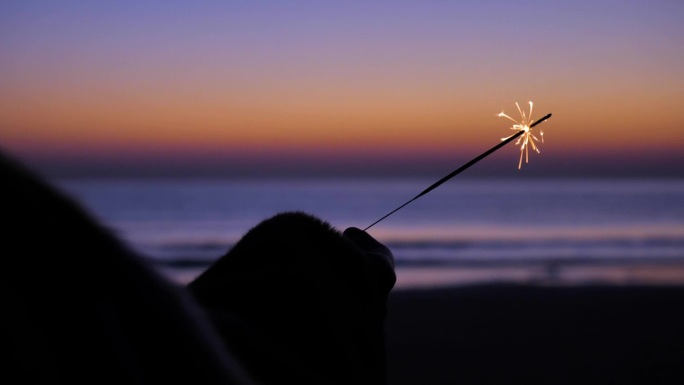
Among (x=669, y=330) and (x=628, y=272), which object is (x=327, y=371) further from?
(x=628, y=272)

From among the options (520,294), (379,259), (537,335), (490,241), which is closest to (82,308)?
(379,259)

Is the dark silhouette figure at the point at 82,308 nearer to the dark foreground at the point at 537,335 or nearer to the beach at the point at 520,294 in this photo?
the beach at the point at 520,294

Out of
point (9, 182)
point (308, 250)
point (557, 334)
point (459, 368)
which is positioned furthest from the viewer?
point (557, 334)

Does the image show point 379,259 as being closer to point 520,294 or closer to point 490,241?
point 520,294

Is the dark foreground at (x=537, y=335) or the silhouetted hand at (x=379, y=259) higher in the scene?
the silhouetted hand at (x=379, y=259)

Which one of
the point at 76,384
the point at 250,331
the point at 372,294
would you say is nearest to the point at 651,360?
the point at 372,294

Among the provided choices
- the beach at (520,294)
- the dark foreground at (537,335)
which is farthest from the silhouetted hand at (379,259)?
the dark foreground at (537,335)
